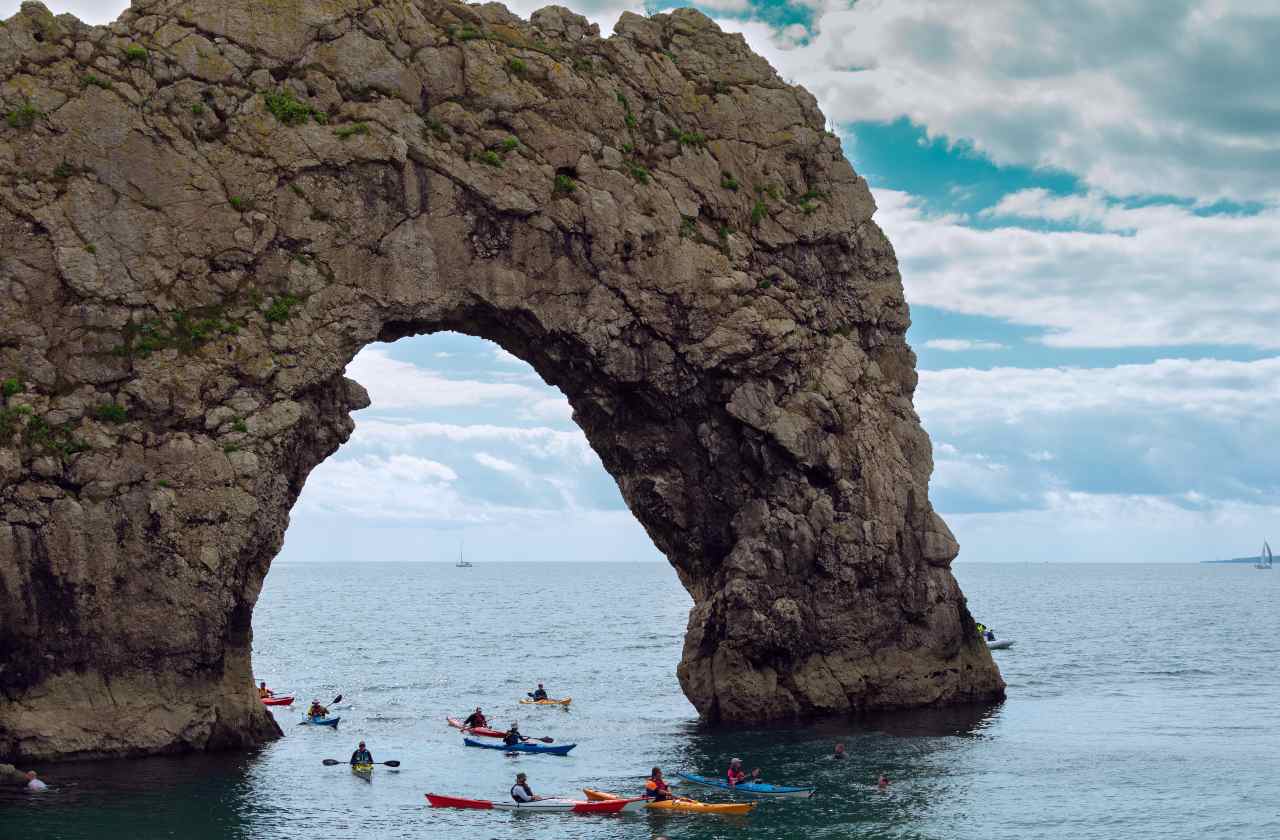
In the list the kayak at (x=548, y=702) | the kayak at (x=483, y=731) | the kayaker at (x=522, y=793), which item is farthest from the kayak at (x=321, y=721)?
the kayaker at (x=522, y=793)

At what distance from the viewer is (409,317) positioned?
181 feet

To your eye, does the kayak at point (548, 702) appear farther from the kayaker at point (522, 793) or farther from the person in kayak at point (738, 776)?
the kayaker at point (522, 793)

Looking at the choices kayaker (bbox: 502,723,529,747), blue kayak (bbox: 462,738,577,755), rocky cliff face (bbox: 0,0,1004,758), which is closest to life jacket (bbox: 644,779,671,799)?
blue kayak (bbox: 462,738,577,755)

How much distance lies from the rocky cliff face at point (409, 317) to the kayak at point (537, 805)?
1078 centimetres

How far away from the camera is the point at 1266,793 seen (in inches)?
1907

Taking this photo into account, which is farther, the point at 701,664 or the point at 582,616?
the point at 582,616

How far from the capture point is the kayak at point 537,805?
44.5 m

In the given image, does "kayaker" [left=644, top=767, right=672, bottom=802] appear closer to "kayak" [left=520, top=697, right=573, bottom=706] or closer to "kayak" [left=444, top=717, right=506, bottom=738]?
"kayak" [left=444, top=717, right=506, bottom=738]

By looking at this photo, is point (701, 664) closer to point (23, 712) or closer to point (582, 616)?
point (23, 712)

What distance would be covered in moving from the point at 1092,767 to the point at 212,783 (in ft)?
112

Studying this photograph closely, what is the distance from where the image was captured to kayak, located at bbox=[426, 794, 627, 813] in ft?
146

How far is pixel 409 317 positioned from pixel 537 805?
21303mm

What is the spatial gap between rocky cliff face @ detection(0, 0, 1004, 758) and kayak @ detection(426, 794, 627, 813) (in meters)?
10.8

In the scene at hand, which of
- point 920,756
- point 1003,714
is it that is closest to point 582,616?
point 1003,714
